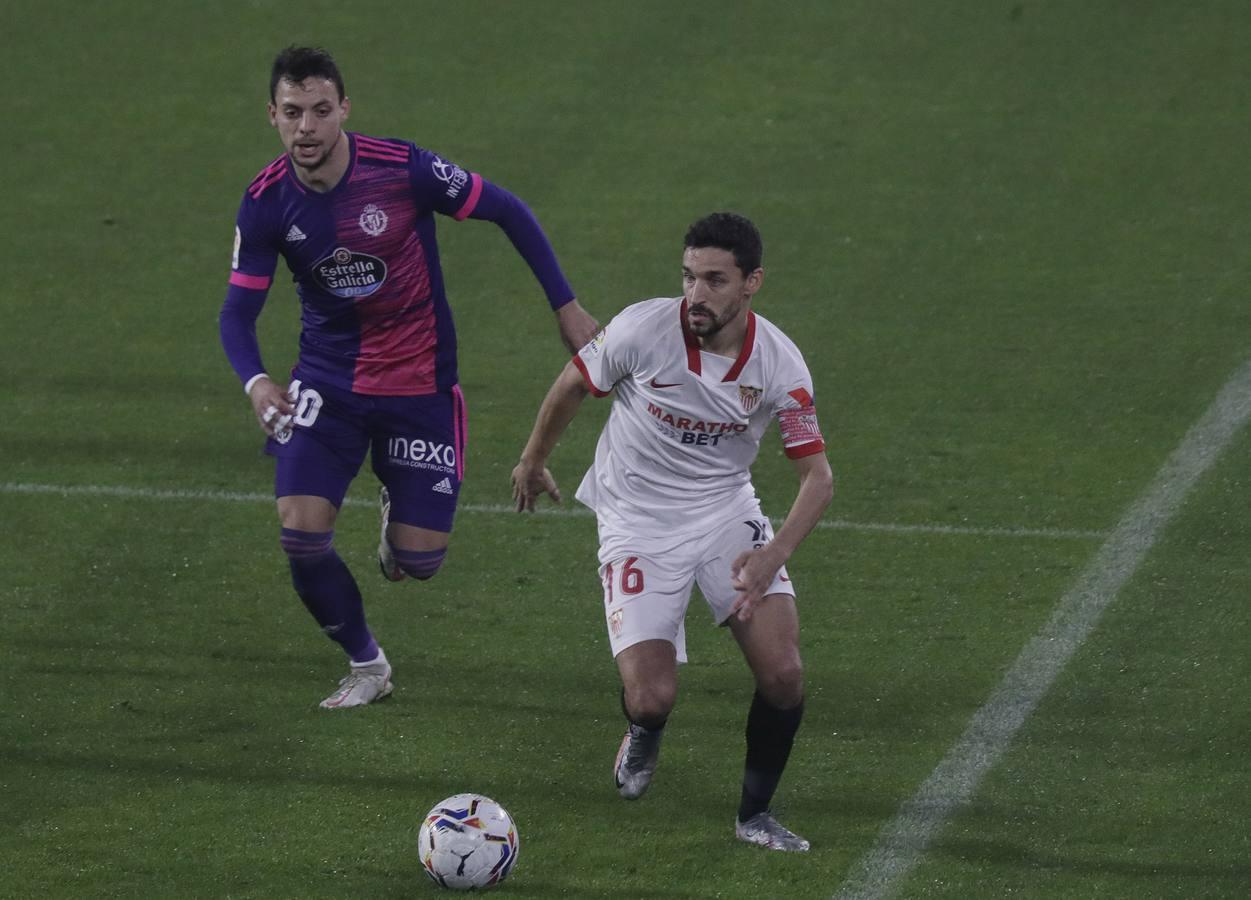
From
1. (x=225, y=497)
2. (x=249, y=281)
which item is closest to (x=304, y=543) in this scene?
(x=249, y=281)

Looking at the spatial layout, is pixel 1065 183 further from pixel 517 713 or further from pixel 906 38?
pixel 517 713

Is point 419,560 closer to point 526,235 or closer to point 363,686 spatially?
point 363,686

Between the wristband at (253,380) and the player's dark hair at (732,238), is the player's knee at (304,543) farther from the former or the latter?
the player's dark hair at (732,238)

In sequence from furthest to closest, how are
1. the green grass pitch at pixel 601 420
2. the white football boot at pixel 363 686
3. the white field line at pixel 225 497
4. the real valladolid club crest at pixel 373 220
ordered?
the white field line at pixel 225 497 → the white football boot at pixel 363 686 → the real valladolid club crest at pixel 373 220 → the green grass pitch at pixel 601 420

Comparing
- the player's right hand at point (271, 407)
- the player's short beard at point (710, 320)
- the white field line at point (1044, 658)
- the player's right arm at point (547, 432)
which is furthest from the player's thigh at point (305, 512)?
the white field line at point (1044, 658)

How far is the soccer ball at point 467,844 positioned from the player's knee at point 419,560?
63.8 inches

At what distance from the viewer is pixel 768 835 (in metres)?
6.23

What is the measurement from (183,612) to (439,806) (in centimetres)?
253

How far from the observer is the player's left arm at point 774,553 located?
19.3 feet

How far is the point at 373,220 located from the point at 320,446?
837mm

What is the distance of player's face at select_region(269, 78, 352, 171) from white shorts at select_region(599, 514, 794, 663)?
1852mm

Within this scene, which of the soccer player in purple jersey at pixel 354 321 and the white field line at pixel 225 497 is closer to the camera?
the soccer player in purple jersey at pixel 354 321

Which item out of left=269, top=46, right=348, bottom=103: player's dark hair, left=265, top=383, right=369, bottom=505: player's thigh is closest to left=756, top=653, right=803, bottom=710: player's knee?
left=265, top=383, right=369, bottom=505: player's thigh

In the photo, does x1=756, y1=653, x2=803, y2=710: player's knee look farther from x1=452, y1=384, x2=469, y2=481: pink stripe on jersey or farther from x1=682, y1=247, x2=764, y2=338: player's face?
x1=452, y1=384, x2=469, y2=481: pink stripe on jersey
